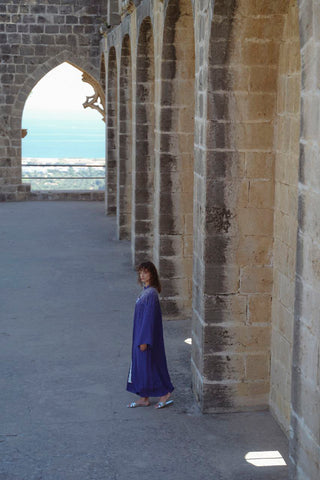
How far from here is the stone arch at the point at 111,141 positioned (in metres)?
18.0

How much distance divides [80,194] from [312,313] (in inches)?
701

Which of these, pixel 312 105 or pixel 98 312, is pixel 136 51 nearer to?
pixel 98 312

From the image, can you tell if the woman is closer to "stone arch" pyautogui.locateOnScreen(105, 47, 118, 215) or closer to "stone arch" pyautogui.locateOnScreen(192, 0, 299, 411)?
"stone arch" pyautogui.locateOnScreen(192, 0, 299, 411)

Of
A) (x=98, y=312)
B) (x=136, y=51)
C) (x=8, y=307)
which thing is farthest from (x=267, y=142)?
(x=136, y=51)

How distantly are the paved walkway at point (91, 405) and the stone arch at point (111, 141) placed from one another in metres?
6.02

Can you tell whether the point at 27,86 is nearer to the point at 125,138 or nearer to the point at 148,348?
the point at 125,138

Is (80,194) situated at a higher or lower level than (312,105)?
lower

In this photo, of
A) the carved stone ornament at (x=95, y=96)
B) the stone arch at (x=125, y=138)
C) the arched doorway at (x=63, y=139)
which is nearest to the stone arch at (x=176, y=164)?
the stone arch at (x=125, y=138)

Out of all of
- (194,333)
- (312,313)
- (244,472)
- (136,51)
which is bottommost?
(244,472)

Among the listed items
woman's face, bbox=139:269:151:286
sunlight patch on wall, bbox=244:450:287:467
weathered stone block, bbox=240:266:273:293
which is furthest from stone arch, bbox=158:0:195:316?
sunlight patch on wall, bbox=244:450:287:467

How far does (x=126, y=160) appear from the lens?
15.0m

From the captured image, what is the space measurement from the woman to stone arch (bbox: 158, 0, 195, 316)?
111 inches

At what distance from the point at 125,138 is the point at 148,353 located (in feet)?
28.1

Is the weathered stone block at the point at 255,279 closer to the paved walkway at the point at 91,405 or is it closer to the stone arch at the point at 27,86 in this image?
the paved walkway at the point at 91,405
